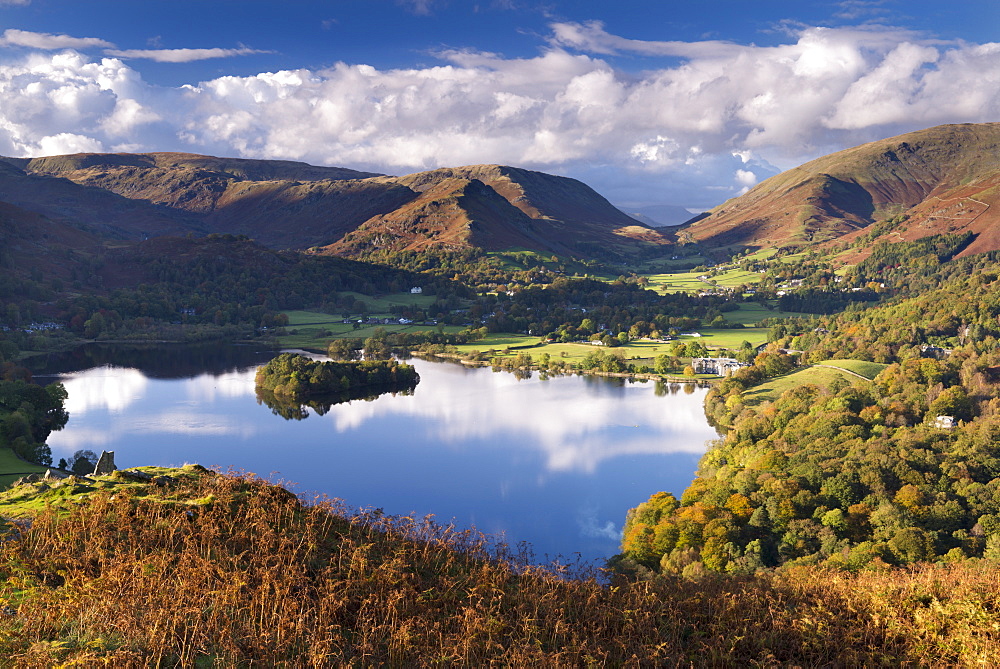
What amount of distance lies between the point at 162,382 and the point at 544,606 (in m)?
68.5

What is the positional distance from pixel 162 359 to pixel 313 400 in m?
29.3

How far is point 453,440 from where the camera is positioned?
161 ft

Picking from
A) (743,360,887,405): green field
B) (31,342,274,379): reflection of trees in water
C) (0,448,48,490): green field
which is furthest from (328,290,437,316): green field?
(0,448,48,490): green field

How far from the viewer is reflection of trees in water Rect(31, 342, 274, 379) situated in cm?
7325

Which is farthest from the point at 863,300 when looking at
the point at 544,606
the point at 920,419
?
the point at 544,606

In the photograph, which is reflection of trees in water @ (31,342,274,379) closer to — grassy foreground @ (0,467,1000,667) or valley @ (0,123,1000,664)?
valley @ (0,123,1000,664)

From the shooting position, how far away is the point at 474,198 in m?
186

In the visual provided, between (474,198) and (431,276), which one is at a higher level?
(474,198)

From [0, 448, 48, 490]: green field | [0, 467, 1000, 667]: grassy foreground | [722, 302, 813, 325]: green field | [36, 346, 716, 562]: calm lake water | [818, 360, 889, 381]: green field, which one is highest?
[722, 302, 813, 325]: green field

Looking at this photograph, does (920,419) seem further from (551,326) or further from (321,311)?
(321,311)

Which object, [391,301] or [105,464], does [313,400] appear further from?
[391,301]

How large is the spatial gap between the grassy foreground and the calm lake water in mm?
19313

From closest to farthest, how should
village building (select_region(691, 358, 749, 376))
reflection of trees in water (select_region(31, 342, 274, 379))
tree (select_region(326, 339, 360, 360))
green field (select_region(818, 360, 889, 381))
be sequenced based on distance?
green field (select_region(818, 360, 889, 381)) < reflection of trees in water (select_region(31, 342, 274, 379)) < village building (select_region(691, 358, 749, 376)) < tree (select_region(326, 339, 360, 360))

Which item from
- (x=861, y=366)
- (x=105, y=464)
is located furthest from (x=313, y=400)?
(x=105, y=464)
